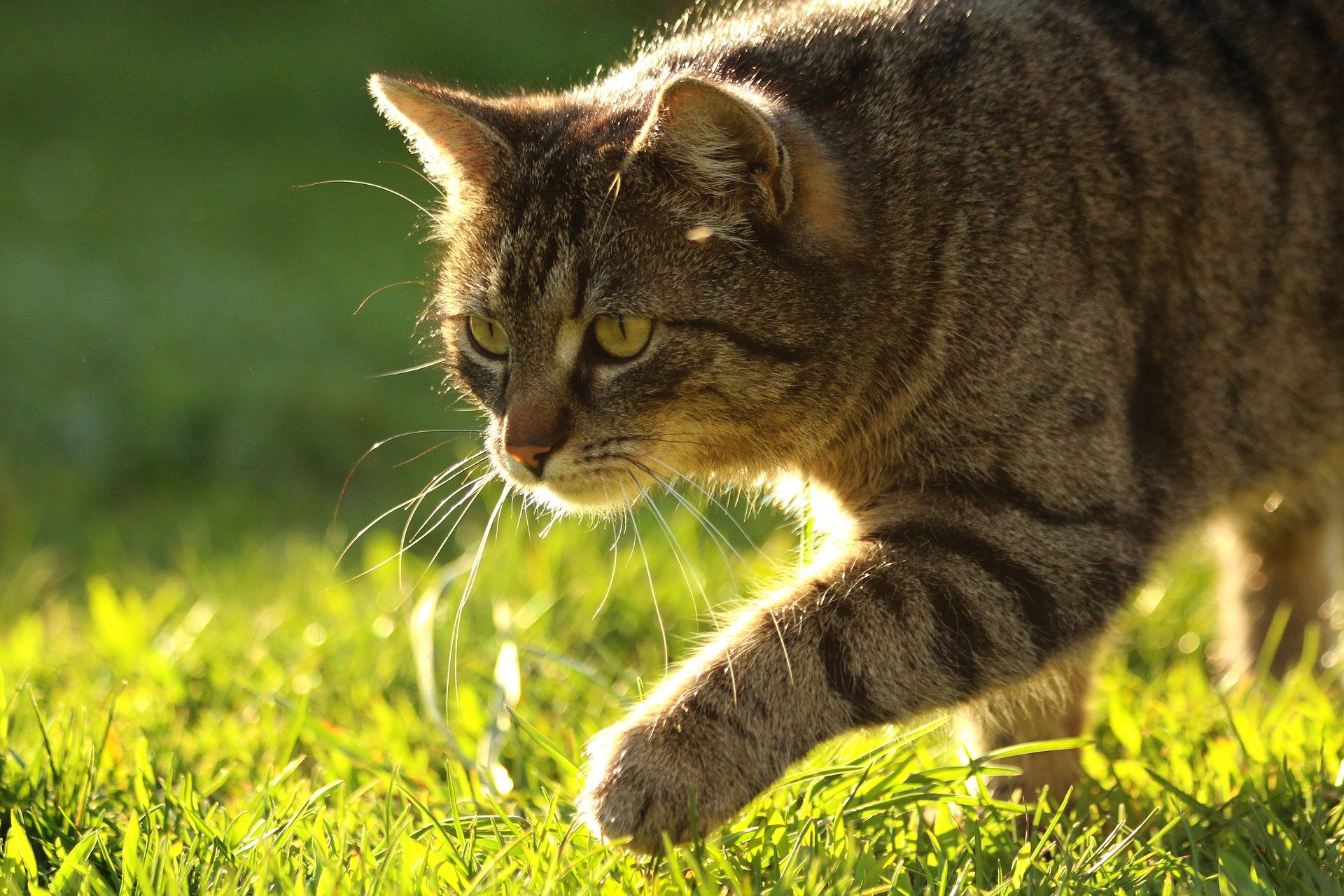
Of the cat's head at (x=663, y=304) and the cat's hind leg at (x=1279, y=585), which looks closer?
the cat's head at (x=663, y=304)

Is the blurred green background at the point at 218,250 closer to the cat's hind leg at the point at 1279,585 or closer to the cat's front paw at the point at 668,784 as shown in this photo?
the cat's front paw at the point at 668,784

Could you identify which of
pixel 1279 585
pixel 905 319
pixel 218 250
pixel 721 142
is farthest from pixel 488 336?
pixel 218 250

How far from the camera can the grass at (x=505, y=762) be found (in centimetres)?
182

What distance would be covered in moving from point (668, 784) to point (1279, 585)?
2.02m

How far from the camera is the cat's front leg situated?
1.86 m

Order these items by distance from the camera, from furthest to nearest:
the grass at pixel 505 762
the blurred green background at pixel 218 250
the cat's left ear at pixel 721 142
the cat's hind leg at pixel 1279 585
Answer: the blurred green background at pixel 218 250
the cat's hind leg at pixel 1279 585
the cat's left ear at pixel 721 142
the grass at pixel 505 762

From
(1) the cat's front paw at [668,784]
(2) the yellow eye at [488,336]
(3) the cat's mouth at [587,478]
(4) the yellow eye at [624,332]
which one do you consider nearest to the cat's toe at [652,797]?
(1) the cat's front paw at [668,784]

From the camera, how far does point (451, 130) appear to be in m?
2.41

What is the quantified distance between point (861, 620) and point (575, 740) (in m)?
0.75

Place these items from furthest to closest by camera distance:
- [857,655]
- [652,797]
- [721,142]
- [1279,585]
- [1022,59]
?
[1279,585]
[1022,59]
[721,142]
[857,655]
[652,797]

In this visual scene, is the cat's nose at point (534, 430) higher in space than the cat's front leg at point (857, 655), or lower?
higher

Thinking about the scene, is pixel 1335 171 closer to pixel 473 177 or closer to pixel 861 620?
pixel 861 620

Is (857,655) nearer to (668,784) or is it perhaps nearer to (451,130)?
(668,784)

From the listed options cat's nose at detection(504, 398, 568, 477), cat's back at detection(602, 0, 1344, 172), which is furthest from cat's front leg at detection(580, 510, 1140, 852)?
cat's back at detection(602, 0, 1344, 172)
